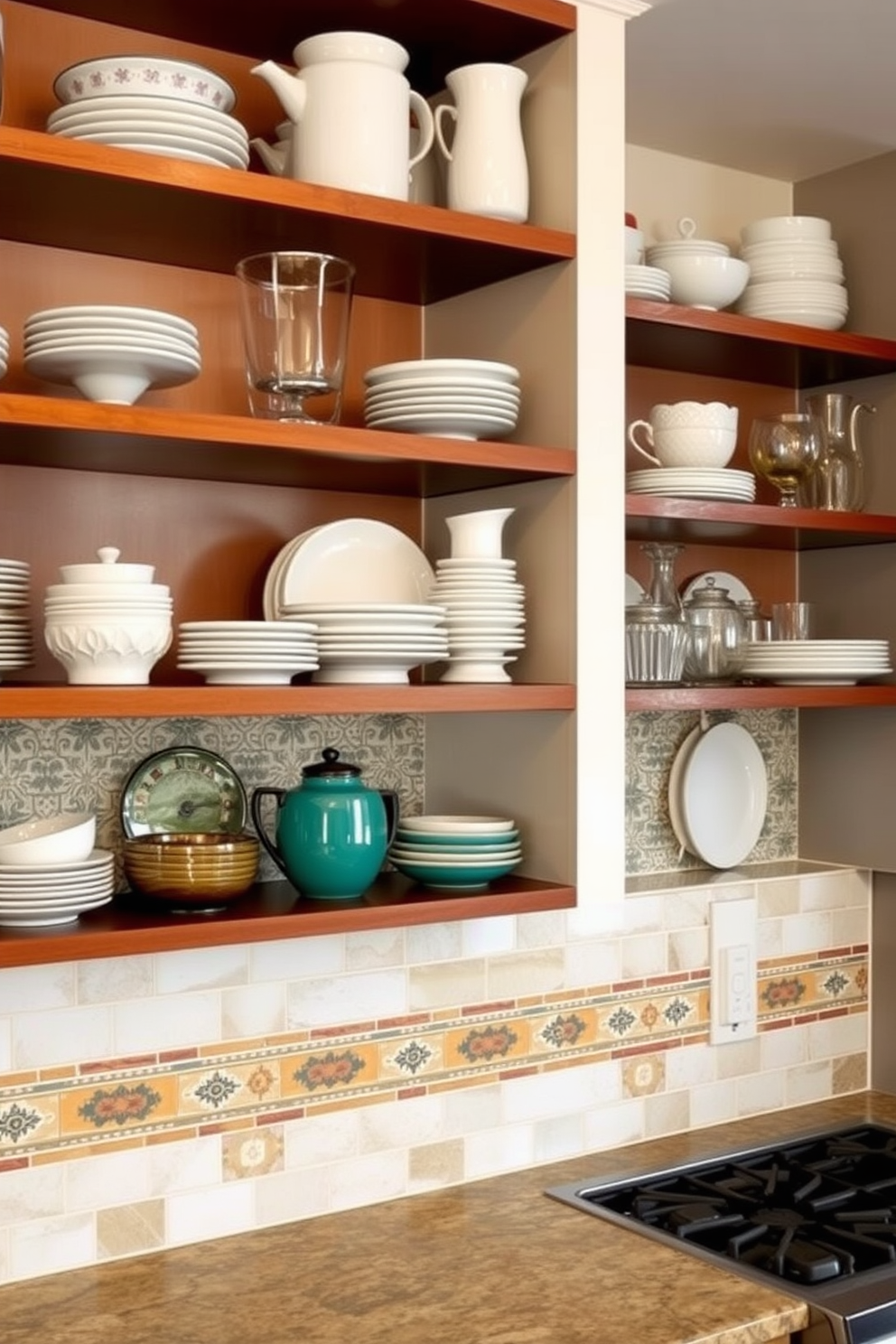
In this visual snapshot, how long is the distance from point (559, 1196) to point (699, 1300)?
376mm

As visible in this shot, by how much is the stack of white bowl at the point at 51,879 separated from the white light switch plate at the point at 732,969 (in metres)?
1.18

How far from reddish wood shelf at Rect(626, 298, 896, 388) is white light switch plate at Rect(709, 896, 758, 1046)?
90cm

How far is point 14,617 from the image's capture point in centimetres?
181

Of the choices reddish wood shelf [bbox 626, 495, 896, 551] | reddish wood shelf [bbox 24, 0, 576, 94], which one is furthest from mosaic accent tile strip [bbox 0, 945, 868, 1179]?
reddish wood shelf [bbox 24, 0, 576, 94]

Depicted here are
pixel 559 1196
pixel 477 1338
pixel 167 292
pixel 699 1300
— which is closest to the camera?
pixel 477 1338

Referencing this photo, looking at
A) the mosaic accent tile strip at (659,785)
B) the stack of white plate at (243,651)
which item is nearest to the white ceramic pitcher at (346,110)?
the stack of white plate at (243,651)

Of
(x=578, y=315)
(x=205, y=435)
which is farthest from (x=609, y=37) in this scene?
(x=205, y=435)

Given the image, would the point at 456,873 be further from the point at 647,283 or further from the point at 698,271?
the point at 698,271

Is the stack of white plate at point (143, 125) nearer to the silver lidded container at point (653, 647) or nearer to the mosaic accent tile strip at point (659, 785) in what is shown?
the silver lidded container at point (653, 647)

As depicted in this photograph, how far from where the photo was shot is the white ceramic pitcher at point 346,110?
1.96m

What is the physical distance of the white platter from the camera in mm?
2713

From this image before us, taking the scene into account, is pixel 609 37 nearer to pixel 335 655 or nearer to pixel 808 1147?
pixel 335 655

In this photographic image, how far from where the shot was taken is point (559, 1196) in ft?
7.41

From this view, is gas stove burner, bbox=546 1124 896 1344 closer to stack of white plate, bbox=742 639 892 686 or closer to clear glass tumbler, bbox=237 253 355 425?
stack of white plate, bbox=742 639 892 686
